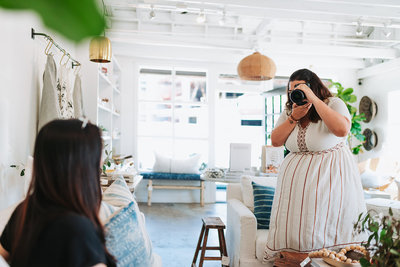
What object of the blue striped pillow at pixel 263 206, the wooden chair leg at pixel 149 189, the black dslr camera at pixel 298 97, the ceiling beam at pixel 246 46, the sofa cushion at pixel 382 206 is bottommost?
the wooden chair leg at pixel 149 189

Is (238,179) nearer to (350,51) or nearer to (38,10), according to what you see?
(350,51)

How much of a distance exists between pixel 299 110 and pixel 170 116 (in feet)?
13.8

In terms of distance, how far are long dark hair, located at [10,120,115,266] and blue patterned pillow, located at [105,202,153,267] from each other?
27 centimetres

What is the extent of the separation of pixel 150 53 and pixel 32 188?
15.9 ft

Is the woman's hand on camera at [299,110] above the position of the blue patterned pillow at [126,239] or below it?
above

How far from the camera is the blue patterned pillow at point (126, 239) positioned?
1171 millimetres

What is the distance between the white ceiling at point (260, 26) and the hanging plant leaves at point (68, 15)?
3611 mm

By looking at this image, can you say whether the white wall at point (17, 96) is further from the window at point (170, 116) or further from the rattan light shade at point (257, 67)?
the window at point (170, 116)

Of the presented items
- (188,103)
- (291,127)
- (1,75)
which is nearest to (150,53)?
(188,103)

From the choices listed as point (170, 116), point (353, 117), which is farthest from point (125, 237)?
point (353, 117)

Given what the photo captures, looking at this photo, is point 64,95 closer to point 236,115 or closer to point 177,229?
point 177,229

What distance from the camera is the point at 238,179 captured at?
147 inches

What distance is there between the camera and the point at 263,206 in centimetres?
269

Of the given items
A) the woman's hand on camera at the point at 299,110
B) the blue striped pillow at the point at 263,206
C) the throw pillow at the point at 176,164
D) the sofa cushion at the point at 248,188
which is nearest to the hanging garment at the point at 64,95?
the sofa cushion at the point at 248,188
